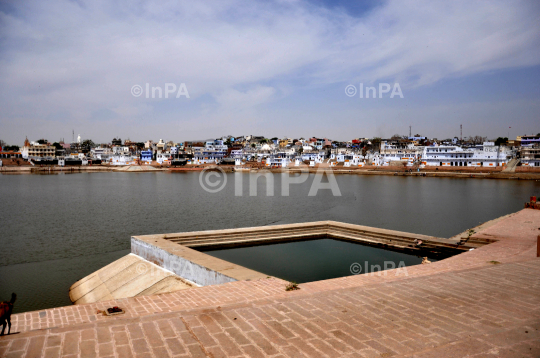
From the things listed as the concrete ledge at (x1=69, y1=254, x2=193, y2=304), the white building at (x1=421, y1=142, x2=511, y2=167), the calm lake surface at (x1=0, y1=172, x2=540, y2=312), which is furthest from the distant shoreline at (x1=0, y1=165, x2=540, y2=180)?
the concrete ledge at (x1=69, y1=254, x2=193, y2=304)

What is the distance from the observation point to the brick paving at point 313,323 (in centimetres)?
406

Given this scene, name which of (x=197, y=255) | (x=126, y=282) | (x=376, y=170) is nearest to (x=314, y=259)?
(x=197, y=255)

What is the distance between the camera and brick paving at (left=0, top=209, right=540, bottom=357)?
13.3 ft

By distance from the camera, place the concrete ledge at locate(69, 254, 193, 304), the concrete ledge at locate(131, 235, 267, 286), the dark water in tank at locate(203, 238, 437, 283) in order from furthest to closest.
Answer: the dark water in tank at locate(203, 238, 437, 283)
the concrete ledge at locate(69, 254, 193, 304)
the concrete ledge at locate(131, 235, 267, 286)

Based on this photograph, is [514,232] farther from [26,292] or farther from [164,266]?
[26,292]

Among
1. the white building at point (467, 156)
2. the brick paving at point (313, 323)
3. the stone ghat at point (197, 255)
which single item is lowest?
the stone ghat at point (197, 255)

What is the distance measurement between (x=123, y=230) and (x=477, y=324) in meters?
20.9

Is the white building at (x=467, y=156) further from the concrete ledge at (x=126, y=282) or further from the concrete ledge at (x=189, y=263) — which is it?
the concrete ledge at (x=126, y=282)

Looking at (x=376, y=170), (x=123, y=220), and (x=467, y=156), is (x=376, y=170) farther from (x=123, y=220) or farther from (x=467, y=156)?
(x=123, y=220)

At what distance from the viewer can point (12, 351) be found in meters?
A: 3.73

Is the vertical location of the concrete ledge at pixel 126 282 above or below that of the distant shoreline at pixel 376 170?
below

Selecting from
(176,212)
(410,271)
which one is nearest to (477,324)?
(410,271)

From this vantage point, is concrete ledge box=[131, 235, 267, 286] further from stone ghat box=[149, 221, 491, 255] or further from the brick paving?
the brick paving

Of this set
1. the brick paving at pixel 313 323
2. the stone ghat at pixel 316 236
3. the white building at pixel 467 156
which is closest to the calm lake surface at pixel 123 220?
the stone ghat at pixel 316 236
